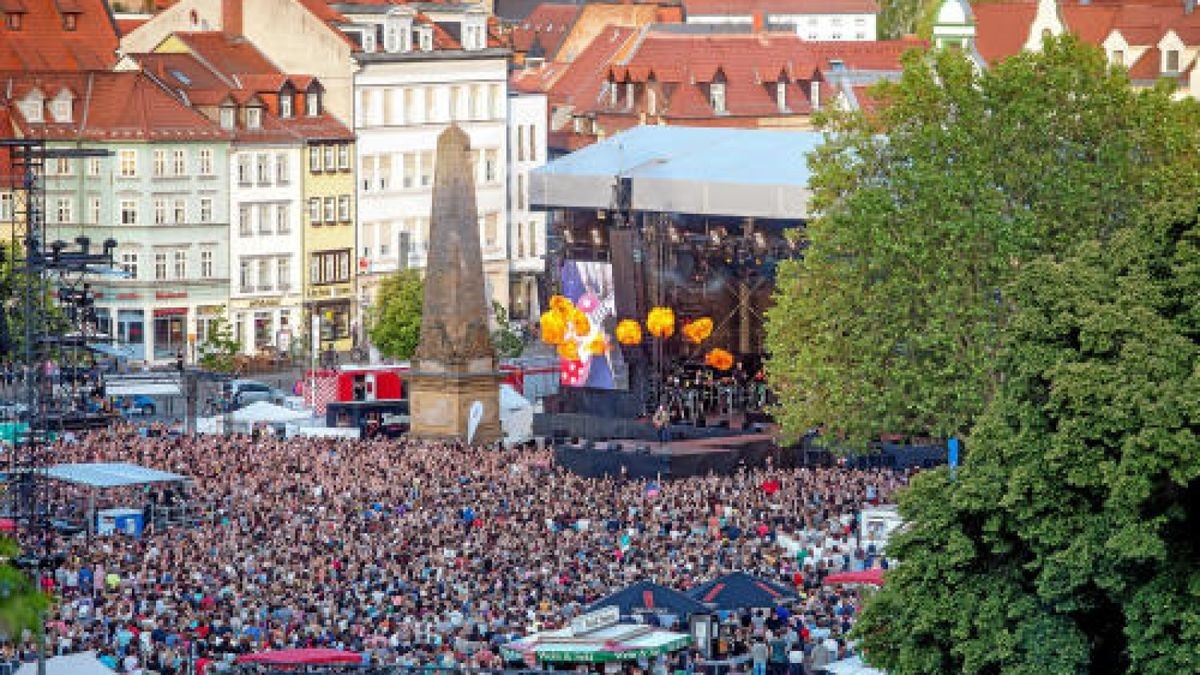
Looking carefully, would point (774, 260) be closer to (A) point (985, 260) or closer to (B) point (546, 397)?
(B) point (546, 397)

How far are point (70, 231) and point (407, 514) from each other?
46.1 m

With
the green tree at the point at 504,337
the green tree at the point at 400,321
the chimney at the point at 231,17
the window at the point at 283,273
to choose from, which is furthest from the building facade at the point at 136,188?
the green tree at the point at 504,337

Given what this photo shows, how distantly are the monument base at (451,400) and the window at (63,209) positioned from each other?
2610cm

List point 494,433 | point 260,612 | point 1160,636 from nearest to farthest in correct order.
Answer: point 1160,636
point 260,612
point 494,433

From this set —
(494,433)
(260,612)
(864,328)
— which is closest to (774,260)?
(494,433)

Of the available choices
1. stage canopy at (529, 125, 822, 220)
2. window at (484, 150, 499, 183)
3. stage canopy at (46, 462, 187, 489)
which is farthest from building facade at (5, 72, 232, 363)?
stage canopy at (46, 462, 187, 489)

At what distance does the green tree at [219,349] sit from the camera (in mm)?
110500

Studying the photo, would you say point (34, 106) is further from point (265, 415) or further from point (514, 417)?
point (514, 417)

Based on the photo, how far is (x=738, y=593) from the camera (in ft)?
196

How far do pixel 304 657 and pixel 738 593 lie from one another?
23.8 ft

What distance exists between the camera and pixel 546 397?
327ft

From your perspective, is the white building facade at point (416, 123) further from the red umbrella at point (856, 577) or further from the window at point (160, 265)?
the red umbrella at point (856, 577)

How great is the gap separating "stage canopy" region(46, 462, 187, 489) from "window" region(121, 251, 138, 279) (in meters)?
40.4

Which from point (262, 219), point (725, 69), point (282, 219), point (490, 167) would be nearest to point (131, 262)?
point (262, 219)
